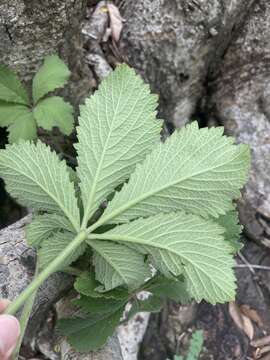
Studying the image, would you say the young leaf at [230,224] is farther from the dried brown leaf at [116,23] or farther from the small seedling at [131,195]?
the dried brown leaf at [116,23]

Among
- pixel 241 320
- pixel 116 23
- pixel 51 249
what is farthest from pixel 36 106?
pixel 241 320

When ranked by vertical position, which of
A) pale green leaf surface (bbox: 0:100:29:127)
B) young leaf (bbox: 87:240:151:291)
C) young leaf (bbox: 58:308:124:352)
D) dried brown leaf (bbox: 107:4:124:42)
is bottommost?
young leaf (bbox: 58:308:124:352)

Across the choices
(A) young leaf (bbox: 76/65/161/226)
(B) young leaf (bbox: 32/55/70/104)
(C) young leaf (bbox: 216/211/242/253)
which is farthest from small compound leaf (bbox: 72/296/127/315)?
(B) young leaf (bbox: 32/55/70/104)

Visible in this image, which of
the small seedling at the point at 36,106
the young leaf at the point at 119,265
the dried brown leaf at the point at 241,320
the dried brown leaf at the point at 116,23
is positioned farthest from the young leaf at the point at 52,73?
the dried brown leaf at the point at 241,320

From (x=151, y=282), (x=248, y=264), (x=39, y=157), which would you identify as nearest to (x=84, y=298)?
(x=151, y=282)

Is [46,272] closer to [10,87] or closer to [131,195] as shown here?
[131,195]

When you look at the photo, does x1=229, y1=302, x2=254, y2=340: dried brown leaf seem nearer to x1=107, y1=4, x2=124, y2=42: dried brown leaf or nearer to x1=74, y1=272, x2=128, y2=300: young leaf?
x1=74, y1=272, x2=128, y2=300: young leaf
